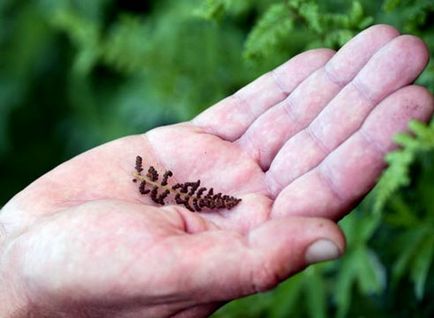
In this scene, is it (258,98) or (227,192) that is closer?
(227,192)

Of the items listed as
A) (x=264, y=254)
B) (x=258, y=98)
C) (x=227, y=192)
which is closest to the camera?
(x=264, y=254)

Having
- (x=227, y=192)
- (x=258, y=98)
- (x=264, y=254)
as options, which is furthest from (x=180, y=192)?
(x=264, y=254)

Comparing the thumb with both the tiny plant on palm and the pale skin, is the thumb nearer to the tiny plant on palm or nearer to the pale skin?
the pale skin

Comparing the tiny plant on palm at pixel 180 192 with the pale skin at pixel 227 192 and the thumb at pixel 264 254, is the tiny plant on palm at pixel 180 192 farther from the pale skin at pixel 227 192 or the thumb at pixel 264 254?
the thumb at pixel 264 254

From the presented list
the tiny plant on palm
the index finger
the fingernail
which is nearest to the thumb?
the fingernail

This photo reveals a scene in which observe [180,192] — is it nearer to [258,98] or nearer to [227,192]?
[227,192]

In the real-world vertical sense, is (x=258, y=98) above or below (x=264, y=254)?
above
